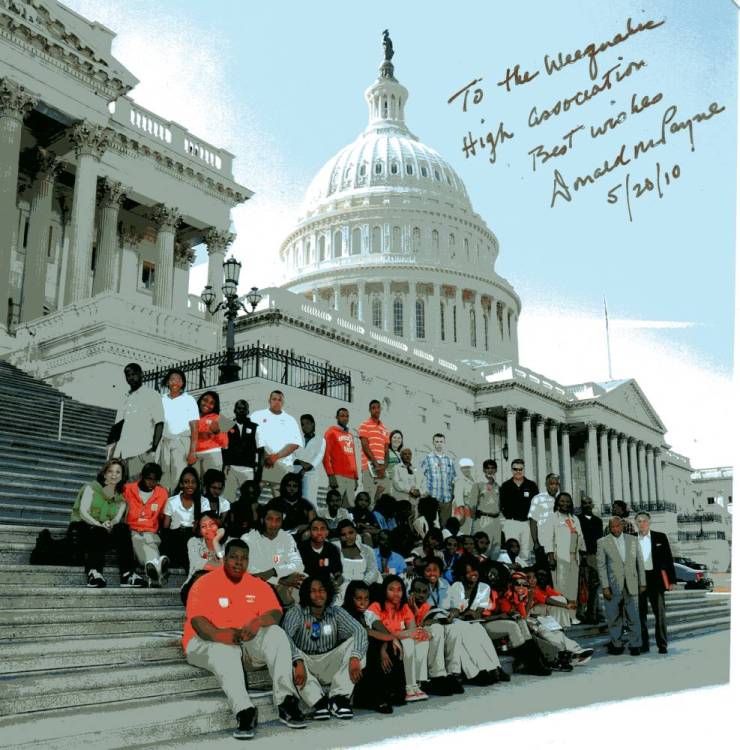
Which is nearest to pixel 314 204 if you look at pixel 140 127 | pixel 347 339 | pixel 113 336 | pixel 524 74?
pixel 347 339

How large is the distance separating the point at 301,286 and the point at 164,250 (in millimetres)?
37288

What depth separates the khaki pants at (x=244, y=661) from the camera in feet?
18.5

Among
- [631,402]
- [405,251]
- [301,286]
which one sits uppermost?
[405,251]

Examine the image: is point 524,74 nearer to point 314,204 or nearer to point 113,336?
point 113,336

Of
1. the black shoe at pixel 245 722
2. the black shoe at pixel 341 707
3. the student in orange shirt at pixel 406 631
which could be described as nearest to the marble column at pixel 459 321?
the student in orange shirt at pixel 406 631

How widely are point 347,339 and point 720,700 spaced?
2700 centimetres

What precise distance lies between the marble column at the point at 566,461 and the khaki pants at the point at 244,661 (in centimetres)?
4655

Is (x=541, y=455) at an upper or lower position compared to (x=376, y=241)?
lower

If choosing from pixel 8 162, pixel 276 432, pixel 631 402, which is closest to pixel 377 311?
pixel 631 402

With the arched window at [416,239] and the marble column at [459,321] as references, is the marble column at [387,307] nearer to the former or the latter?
the arched window at [416,239]

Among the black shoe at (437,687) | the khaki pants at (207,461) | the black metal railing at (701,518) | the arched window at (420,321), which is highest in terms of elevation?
the arched window at (420,321)

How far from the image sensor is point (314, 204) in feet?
206

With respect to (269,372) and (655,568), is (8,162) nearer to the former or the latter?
(269,372)

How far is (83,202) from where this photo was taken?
813 inches
